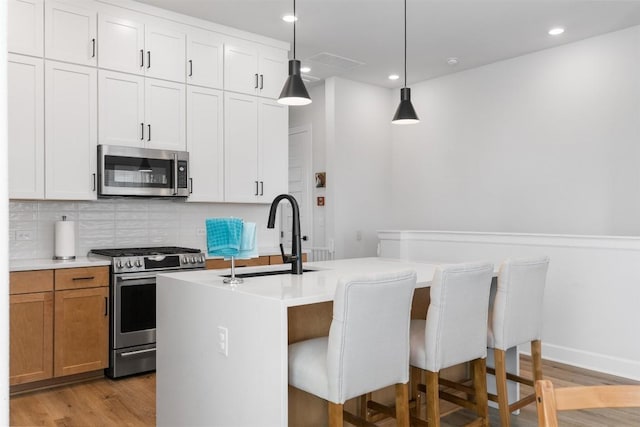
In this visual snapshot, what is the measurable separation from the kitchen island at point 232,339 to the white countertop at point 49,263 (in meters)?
1.33

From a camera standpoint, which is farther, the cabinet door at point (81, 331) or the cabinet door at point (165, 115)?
the cabinet door at point (165, 115)

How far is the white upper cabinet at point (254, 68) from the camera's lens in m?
4.69

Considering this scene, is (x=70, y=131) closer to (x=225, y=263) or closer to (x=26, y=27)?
(x=26, y=27)

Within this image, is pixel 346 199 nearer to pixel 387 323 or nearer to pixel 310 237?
pixel 310 237

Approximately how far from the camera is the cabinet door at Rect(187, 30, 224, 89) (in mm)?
4426

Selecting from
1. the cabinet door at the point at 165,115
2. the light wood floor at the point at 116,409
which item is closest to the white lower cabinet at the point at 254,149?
the cabinet door at the point at 165,115

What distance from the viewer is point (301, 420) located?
2445 millimetres

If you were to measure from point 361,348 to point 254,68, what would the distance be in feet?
11.7

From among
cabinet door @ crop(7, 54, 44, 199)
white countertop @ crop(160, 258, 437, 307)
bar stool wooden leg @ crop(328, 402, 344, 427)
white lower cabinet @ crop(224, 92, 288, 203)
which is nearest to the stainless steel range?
cabinet door @ crop(7, 54, 44, 199)

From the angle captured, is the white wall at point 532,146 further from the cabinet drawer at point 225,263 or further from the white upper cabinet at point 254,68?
the cabinet drawer at point 225,263

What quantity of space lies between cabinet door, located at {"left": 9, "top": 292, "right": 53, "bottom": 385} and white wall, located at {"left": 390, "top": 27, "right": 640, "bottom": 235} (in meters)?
4.26

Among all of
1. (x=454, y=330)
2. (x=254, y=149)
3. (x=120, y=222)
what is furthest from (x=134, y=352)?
(x=454, y=330)

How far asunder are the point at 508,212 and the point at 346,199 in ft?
6.09

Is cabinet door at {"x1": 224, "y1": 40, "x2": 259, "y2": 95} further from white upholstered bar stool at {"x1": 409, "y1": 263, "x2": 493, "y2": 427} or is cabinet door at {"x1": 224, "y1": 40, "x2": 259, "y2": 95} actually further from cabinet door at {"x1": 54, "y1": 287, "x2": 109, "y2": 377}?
white upholstered bar stool at {"x1": 409, "y1": 263, "x2": 493, "y2": 427}
